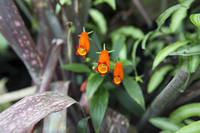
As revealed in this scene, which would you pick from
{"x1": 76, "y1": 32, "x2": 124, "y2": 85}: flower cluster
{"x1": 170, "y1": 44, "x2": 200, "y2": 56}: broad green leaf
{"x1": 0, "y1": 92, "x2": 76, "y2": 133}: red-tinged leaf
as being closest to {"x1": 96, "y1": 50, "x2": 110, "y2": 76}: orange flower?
{"x1": 76, "y1": 32, "x2": 124, "y2": 85}: flower cluster

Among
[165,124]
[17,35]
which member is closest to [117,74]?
[165,124]

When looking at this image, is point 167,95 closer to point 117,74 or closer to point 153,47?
point 117,74

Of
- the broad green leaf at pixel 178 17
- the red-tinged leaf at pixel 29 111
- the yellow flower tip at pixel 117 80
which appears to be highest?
the broad green leaf at pixel 178 17

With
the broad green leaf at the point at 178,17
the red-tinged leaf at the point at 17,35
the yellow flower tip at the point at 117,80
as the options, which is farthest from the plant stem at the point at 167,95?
the red-tinged leaf at the point at 17,35

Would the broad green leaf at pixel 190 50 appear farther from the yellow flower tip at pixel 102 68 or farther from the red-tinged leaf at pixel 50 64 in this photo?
the red-tinged leaf at pixel 50 64

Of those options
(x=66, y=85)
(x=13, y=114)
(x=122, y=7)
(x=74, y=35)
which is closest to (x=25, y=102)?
(x=13, y=114)

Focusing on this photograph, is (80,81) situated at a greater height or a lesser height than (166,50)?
lesser

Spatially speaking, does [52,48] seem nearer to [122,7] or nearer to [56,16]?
[56,16]
